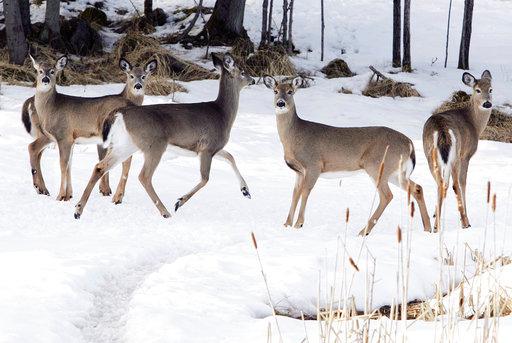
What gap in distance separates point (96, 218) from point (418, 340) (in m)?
4.70

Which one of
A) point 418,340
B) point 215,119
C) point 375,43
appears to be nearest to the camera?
point 418,340

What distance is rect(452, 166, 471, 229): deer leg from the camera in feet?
30.3

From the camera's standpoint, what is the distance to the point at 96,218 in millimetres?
8617

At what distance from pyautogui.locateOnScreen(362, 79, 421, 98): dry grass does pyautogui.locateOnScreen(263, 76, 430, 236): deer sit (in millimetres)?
10399

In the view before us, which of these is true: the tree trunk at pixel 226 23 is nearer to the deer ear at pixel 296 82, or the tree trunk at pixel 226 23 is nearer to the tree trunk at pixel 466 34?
the tree trunk at pixel 466 34

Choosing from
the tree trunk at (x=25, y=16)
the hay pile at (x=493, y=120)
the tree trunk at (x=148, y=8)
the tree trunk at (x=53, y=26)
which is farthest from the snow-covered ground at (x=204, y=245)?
the tree trunk at (x=148, y=8)

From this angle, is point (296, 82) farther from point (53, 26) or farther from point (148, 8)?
point (148, 8)

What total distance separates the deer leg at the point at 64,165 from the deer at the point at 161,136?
2.51 ft

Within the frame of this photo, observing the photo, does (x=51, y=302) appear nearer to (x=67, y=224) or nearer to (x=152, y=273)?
(x=152, y=273)

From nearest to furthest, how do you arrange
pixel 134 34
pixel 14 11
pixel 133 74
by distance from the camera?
pixel 133 74 → pixel 14 11 → pixel 134 34

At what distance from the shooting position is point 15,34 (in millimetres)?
18203

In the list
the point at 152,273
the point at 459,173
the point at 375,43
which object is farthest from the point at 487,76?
the point at 375,43

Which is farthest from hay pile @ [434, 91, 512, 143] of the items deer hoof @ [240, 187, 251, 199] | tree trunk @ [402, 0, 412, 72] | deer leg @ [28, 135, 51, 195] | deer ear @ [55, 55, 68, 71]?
deer leg @ [28, 135, 51, 195]

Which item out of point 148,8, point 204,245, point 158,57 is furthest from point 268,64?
point 204,245
